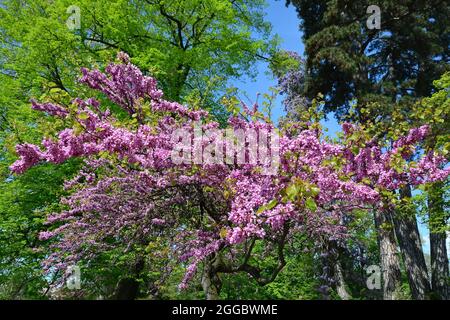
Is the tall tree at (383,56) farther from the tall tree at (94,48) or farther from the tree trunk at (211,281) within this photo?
the tree trunk at (211,281)

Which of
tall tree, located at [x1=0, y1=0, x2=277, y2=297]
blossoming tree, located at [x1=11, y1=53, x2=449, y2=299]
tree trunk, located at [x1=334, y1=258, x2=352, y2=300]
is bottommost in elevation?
tree trunk, located at [x1=334, y1=258, x2=352, y2=300]

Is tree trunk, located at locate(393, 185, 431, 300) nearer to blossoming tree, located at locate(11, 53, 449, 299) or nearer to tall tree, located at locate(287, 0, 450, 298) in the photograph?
tall tree, located at locate(287, 0, 450, 298)

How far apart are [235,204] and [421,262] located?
10640 millimetres

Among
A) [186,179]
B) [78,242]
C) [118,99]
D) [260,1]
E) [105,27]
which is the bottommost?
[78,242]

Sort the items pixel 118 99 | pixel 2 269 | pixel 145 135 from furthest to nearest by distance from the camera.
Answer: pixel 2 269, pixel 118 99, pixel 145 135

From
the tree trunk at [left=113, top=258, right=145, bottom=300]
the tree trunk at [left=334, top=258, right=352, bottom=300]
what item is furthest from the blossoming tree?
the tree trunk at [left=334, top=258, right=352, bottom=300]

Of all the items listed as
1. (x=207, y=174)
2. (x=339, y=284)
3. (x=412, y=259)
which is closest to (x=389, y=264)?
(x=412, y=259)

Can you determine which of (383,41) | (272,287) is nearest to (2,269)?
(272,287)

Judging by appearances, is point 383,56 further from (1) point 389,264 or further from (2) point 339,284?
(2) point 339,284

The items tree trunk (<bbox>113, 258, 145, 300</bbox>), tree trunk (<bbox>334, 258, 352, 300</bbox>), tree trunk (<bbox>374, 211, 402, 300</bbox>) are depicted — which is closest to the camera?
tree trunk (<bbox>113, 258, 145, 300</bbox>)

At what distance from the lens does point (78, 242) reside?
7.67 metres

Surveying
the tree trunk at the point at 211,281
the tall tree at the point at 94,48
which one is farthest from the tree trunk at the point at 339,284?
the tree trunk at the point at 211,281

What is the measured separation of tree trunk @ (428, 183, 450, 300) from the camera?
10648 mm
